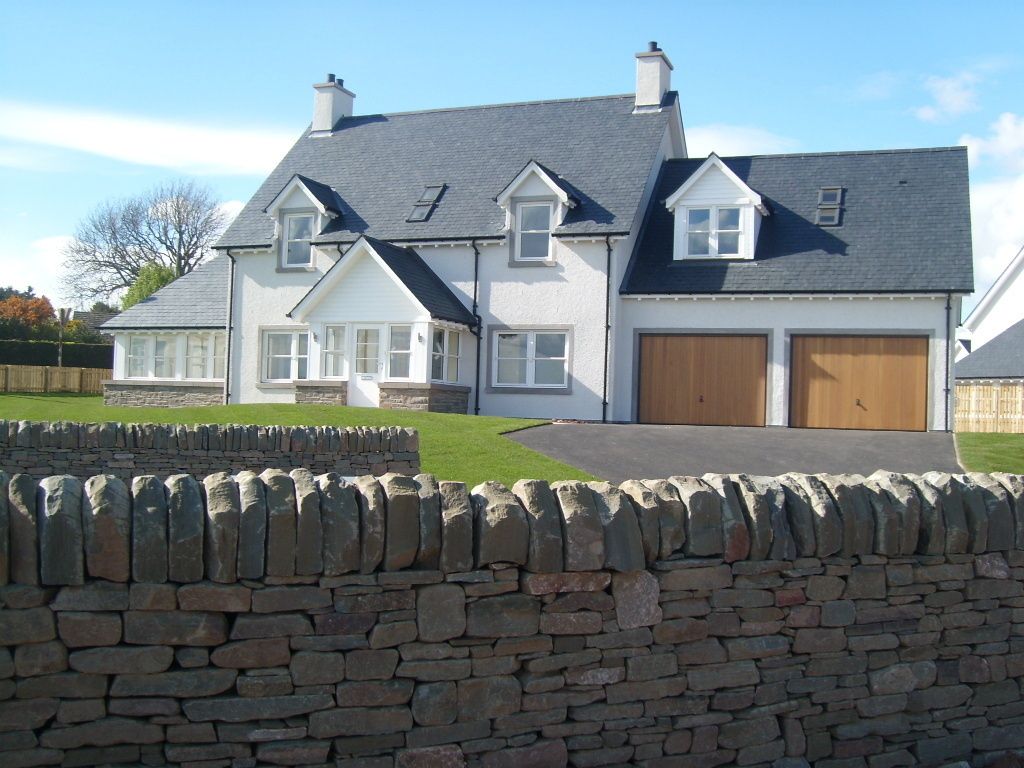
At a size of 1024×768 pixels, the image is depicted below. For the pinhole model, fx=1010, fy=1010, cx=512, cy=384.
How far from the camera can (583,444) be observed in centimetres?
1866

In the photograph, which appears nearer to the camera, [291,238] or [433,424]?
[433,424]

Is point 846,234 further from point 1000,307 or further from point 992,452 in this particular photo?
point 1000,307

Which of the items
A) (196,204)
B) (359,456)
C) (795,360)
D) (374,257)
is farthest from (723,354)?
(196,204)

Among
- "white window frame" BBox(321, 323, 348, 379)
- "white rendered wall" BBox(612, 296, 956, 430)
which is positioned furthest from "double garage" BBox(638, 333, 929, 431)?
"white window frame" BBox(321, 323, 348, 379)

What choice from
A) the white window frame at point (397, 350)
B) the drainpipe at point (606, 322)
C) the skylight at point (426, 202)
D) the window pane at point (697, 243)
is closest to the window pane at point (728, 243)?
the window pane at point (697, 243)

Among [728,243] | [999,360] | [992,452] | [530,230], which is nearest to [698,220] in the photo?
[728,243]

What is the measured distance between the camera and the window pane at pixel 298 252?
96.4 feet

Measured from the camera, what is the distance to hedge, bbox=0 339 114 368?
49781 mm

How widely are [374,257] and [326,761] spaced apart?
885 inches

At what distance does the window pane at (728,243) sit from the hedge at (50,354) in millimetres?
36869

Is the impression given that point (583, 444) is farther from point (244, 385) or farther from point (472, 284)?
point (244, 385)

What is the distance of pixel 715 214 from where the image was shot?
86.5 ft

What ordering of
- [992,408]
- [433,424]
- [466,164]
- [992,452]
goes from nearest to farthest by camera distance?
[992,452], [433,424], [466,164], [992,408]

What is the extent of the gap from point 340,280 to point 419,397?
159 inches
